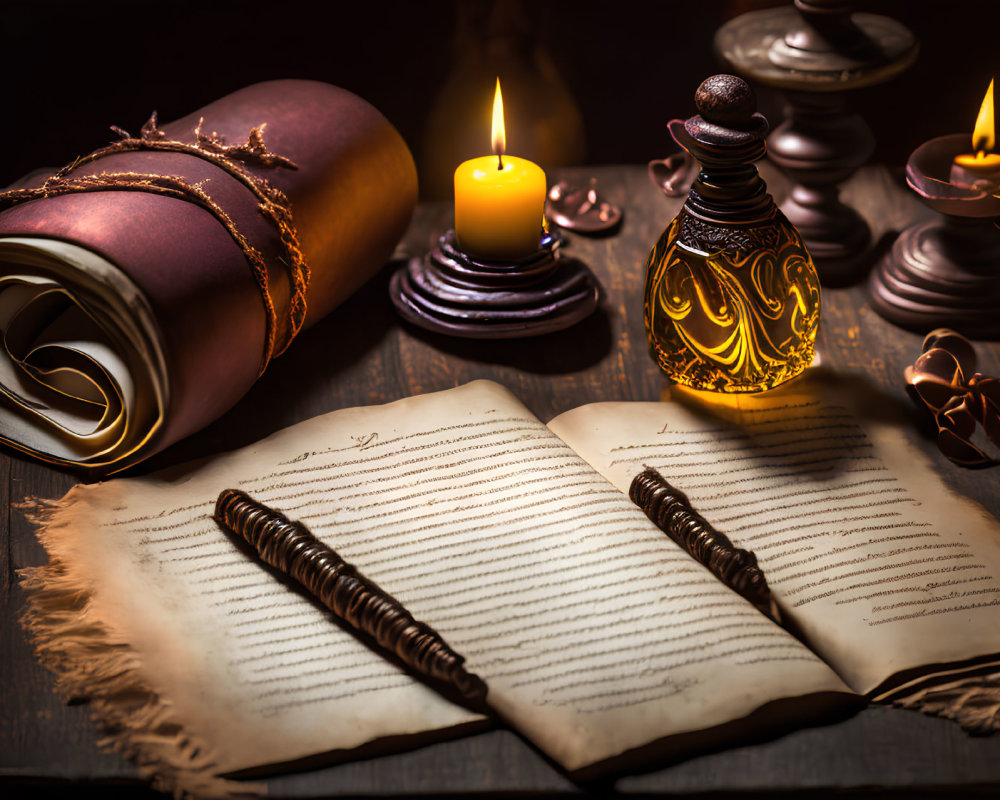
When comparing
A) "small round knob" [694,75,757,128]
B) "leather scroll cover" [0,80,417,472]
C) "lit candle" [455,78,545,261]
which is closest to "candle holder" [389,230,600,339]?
"lit candle" [455,78,545,261]

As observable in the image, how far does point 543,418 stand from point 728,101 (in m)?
0.41

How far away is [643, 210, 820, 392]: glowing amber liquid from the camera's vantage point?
3.70 ft

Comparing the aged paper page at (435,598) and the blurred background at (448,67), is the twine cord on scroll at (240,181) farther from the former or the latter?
the blurred background at (448,67)

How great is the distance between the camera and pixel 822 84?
1319 mm

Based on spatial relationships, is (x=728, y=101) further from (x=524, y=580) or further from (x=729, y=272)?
(x=524, y=580)

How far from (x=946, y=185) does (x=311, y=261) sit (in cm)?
76

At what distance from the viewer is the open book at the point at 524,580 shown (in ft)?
2.74

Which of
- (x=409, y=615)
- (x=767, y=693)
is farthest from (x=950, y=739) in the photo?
(x=409, y=615)

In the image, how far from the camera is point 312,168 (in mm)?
1287

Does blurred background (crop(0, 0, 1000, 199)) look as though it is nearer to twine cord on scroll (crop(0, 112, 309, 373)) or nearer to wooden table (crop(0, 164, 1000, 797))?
wooden table (crop(0, 164, 1000, 797))

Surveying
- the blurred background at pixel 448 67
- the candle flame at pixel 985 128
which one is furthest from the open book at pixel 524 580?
the blurred background at pixel 448 67

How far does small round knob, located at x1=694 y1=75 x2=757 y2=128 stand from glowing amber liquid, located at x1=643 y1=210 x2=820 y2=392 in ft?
0.39

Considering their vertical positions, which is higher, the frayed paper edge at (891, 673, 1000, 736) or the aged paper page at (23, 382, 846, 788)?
the aged paper page at (23, 382, 846, 788)

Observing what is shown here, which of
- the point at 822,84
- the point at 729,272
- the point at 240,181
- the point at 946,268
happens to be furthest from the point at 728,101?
the point at 240,181
